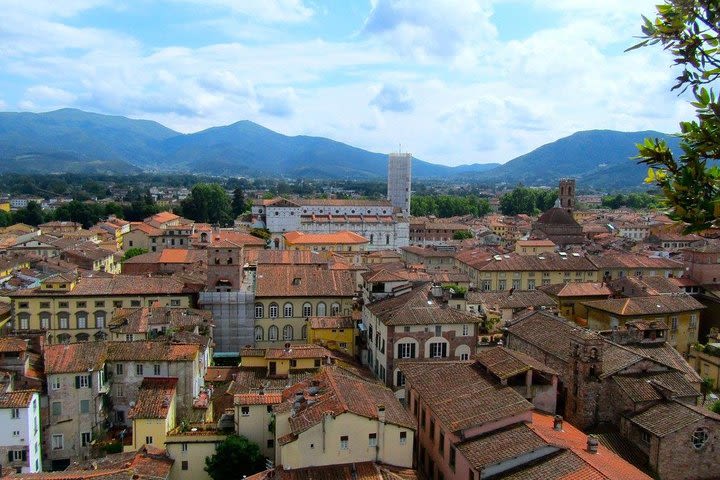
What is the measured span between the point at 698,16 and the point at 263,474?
66.7 feet

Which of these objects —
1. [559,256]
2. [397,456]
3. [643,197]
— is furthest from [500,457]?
[643,197]

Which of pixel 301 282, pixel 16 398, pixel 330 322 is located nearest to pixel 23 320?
pixel 16 398

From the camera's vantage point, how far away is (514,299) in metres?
46.3

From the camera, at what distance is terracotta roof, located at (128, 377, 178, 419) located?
92.2ft

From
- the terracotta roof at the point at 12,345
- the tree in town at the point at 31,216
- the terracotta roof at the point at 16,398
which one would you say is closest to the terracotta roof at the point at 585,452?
the terracotta roof at the point at 16,398

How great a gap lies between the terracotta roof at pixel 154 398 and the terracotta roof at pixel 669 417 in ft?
68.6

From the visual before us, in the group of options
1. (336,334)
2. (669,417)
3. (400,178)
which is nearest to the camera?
(669,417)

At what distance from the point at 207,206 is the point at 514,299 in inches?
3567

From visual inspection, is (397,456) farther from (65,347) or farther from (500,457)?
(65,347)

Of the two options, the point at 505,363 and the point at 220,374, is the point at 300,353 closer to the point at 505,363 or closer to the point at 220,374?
the point at 220,374

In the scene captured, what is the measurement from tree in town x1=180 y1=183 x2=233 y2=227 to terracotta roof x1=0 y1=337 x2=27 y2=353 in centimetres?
9412

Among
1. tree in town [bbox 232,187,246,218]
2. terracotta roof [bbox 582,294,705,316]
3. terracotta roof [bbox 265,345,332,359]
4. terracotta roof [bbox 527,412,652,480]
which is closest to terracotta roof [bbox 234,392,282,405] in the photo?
terracotta roof [bbox 265,345,332,359]

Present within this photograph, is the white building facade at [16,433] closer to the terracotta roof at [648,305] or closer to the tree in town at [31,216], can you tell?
the terracotta roof at [648,305]

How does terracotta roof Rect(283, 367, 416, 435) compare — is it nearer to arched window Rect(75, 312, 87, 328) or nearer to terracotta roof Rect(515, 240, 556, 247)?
arched window Rect(75, 312, 87, 328)
